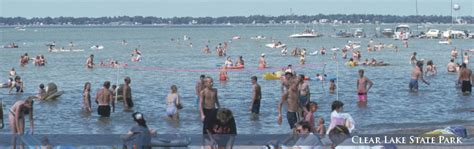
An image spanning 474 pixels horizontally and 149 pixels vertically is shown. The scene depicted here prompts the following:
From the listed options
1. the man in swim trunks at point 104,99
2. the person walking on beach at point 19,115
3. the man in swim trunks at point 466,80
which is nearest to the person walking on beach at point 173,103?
the man in swim trunks at point 104,99

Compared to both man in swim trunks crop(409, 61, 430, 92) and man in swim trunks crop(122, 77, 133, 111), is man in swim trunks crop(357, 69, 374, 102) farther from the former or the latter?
man in swim trunks crop(122, 77, 133, 111)

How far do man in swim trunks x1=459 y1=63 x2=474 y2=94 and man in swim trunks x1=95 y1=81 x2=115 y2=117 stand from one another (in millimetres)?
12048

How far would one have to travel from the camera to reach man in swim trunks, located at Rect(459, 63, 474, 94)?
3044 centimetres

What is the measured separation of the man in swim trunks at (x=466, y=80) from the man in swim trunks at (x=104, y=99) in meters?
12.0

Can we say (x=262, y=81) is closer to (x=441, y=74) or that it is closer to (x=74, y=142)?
(x=441, y=74)

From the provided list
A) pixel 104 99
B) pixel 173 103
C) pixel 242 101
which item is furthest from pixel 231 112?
pixel 242 101

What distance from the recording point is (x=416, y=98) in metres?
31.8

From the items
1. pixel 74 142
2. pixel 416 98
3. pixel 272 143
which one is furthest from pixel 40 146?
pixel 416 98

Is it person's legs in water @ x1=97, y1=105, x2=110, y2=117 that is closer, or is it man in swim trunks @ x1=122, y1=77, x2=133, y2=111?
person's legs in water @ x1=97, y1=105, x2=110, y2=117

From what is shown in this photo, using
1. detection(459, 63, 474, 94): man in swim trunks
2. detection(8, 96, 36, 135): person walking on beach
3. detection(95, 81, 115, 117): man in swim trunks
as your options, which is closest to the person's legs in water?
detection(95, 81, 115, 117): man in swim trunks

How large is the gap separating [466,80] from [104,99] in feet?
42.0

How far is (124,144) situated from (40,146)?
1263mm

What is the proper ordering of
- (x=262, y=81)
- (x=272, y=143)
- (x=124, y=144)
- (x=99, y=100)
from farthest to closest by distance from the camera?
1. (x=262, y=81)
2. (x=99, y=100)
3. (x=272, y=143)
4. (x=124, y=144)

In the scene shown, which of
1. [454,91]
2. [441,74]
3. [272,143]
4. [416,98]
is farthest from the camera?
[441,74]
